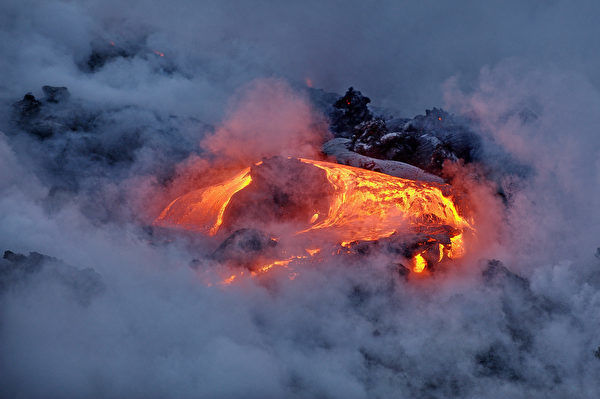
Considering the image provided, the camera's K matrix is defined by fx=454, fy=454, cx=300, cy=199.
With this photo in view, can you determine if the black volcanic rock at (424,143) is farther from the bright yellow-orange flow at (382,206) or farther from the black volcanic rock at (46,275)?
the black volcanic rock at (46,275)

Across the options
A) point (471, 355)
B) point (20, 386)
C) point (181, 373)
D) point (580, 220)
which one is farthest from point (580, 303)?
point (20, 386)

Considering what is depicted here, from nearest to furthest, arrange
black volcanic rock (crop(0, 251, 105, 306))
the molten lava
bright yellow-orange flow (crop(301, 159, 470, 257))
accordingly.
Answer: black volcanic rock (crop(0, 251, 105, 306)) < the molten lava < bright yellow-orange flow (crop(301, 159, 470, 257))

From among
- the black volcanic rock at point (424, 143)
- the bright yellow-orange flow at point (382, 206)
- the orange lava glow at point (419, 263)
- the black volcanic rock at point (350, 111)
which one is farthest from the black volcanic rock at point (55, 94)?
the orange lava glow at point (419, 263)

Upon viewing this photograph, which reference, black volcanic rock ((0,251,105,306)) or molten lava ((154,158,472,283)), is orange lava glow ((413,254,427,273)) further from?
black volcanic rock ((0,251,105,306))

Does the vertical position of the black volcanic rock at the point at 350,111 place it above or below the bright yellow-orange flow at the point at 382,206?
above

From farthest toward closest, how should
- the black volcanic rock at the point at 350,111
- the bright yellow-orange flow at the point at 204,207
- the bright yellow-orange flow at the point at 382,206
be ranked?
1. the black volcanic rock at the point at 350,111
2. the bright yellow-orange flow at the point at 204,207
3. the bright yellow-orange flow at the point at 382,206

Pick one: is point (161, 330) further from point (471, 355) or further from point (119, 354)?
point (471, 355)

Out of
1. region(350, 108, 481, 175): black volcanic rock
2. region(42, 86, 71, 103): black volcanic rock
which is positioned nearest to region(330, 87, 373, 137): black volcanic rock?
region(350, 108, 481, 175): black volcanic rock

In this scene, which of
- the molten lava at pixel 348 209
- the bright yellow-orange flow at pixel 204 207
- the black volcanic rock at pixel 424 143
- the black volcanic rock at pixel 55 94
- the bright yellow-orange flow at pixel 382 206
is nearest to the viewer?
the molten lava at pixel 348 209

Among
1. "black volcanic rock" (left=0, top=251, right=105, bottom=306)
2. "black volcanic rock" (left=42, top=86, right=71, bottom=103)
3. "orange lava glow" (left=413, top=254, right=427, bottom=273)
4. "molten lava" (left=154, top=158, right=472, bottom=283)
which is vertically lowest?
"black volcanic rock" (left=0, top=251, right=105, bottom=306)
